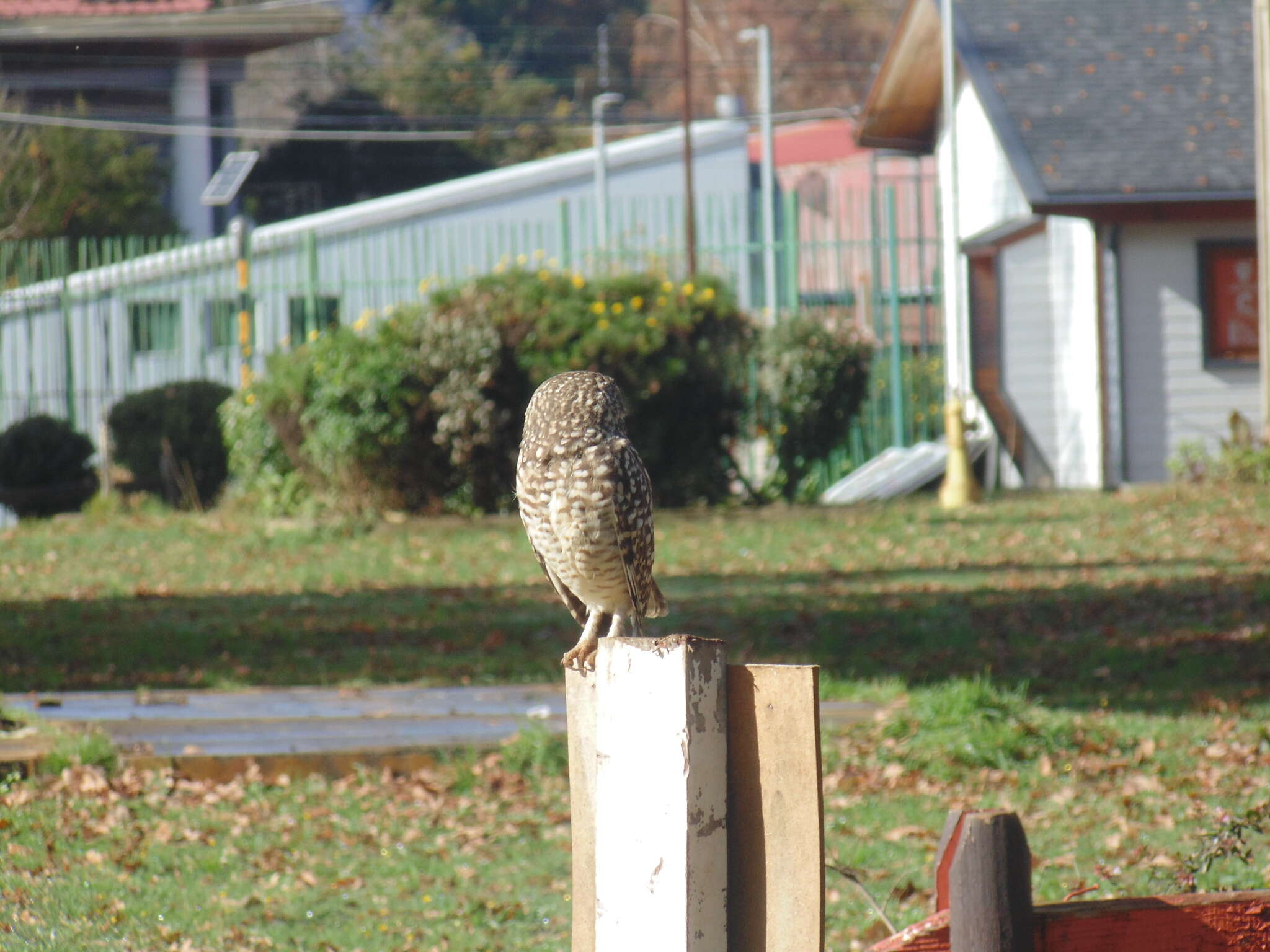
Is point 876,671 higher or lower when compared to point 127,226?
lower

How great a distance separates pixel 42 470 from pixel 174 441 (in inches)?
59.6

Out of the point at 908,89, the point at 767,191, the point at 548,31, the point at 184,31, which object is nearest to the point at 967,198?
the point at 908,89

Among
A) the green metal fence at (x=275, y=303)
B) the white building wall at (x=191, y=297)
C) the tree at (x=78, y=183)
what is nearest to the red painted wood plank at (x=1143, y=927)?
the white building wall at (x=191, y=297)

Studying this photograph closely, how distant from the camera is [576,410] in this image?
3652 millimetres

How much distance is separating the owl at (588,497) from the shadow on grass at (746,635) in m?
4.27

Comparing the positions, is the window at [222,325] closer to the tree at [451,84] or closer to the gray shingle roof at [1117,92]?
the gray shingle roof at [1117,92]

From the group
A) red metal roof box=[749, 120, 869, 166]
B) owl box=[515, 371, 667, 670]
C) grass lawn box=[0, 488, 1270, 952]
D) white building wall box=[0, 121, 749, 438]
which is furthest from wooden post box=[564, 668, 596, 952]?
red metal roof box=[749, 120, 869, 166]

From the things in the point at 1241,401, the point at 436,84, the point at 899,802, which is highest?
the point at 436,84

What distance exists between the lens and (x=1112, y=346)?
16.8 metres

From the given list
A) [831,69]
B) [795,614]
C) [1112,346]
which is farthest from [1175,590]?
[831,69]

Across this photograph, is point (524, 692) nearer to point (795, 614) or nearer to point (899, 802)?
point (899, 802)

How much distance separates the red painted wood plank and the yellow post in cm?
1362

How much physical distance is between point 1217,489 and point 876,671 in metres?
7.72

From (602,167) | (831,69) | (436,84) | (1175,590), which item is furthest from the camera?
(831,69)
